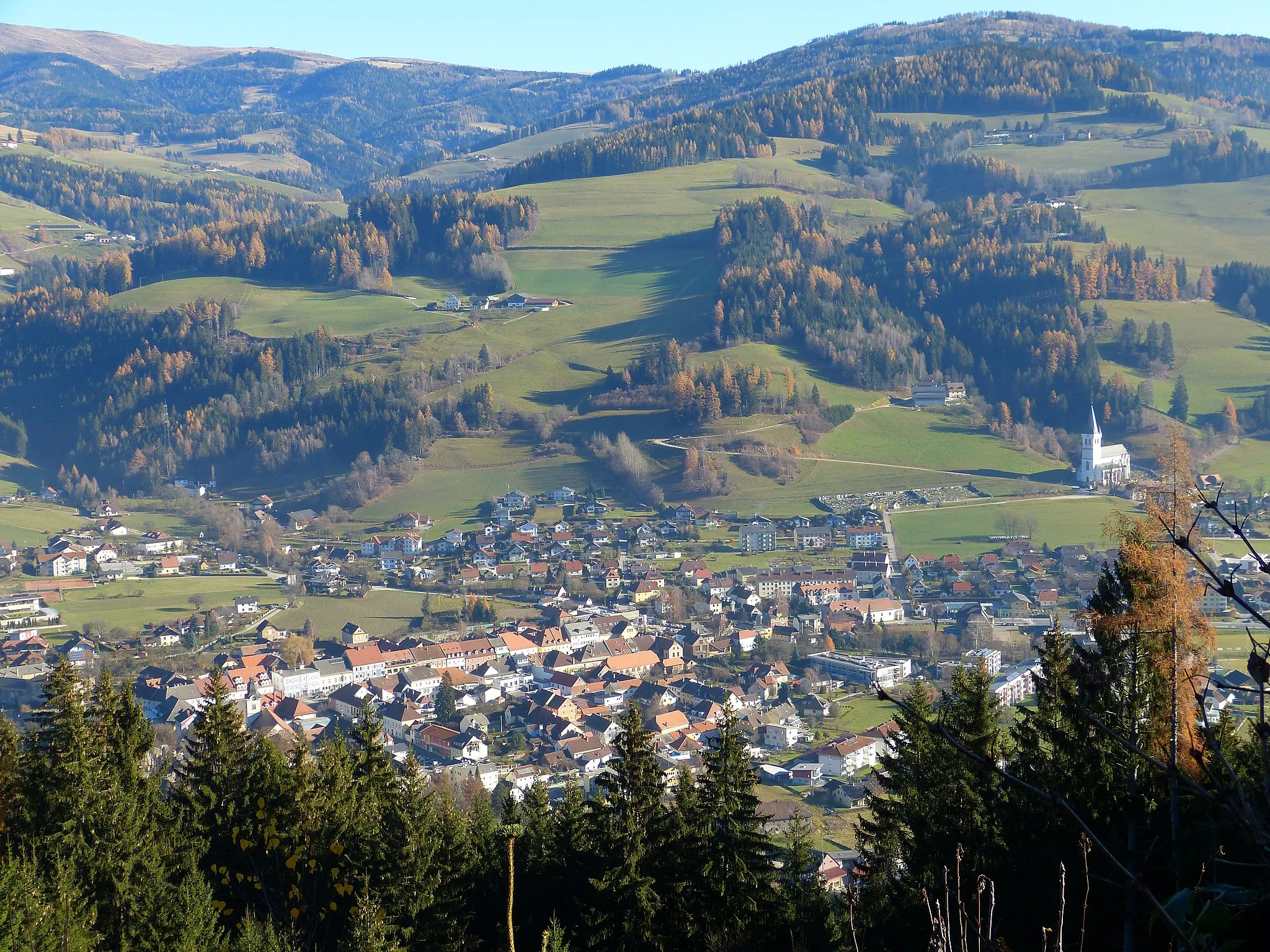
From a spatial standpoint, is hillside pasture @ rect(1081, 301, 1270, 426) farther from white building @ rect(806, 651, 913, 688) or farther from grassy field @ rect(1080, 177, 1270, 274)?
white building @ rect(806, 651, 913, 688)

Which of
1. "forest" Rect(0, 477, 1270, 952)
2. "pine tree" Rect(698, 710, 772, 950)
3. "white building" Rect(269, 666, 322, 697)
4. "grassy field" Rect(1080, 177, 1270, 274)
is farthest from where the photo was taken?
"grassy field" Rect(1080, 177, 1270, 274)

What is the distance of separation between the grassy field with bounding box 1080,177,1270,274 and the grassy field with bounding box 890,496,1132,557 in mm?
36452

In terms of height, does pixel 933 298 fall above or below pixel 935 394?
above

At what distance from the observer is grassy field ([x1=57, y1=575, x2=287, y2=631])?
146ft

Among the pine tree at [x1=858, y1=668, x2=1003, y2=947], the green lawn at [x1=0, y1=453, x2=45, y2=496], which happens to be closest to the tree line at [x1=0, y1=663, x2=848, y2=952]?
the pine tree at [x1=858, y1=668, x2=1003, y2=947]

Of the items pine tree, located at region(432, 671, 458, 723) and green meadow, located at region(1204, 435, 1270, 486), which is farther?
green meadow, located at region(1204, 435, 1270, 486)

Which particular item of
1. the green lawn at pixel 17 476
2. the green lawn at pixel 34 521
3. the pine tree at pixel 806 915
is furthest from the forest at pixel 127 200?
the pine tree at pixel 806 915

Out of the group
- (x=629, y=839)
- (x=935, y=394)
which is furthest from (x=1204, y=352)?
(x=629, y=839)

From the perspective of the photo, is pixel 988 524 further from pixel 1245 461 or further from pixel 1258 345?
pixel 1258 345

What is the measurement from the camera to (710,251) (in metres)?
92.9

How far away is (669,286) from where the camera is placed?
88.4 metres

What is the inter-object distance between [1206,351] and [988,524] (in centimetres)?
2851

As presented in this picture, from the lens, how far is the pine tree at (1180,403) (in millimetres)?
64625

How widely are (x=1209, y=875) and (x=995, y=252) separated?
278 ft
